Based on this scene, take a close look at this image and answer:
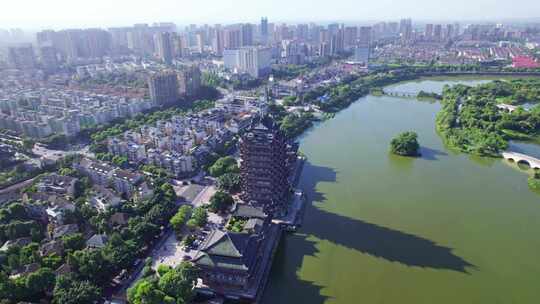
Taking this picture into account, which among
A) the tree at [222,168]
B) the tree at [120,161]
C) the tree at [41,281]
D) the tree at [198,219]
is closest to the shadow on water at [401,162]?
the tree at [222,168]

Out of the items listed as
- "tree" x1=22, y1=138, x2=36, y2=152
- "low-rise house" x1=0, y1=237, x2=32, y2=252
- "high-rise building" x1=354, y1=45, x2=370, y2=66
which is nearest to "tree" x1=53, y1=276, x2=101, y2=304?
"low-rise house" x1=0, y1=237, x2=32, y2=252

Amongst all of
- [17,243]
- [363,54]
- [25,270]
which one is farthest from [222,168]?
[363,54]

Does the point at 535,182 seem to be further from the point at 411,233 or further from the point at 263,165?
the point at 263,165

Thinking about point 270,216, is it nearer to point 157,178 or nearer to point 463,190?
point 157,178

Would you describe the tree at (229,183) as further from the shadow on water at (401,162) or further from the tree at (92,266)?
the shadow on water at (401,162)

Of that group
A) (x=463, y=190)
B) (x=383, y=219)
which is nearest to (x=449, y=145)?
(x=463, y=190)

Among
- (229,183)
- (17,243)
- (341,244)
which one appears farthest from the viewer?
(229,183)
